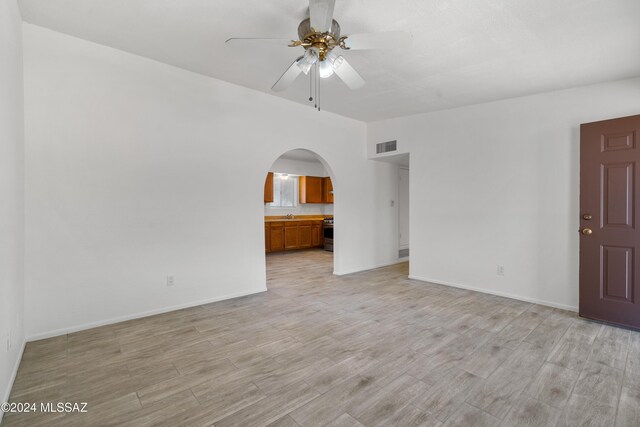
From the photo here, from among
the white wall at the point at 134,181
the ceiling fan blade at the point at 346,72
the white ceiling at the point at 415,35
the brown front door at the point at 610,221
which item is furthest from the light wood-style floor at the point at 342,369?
the white ceiling at the point at 415,35

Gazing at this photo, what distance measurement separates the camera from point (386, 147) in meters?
5.47

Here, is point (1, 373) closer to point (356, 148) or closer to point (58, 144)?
point (58, 144)

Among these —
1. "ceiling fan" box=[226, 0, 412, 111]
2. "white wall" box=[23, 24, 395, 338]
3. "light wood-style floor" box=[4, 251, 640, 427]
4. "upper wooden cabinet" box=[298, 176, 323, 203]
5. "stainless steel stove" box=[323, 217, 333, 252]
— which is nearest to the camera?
"light wood-style floor" box=[4, 251, 640, 427]

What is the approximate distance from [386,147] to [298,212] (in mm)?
4252

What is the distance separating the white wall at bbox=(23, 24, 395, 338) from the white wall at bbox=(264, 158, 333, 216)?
12.6ft

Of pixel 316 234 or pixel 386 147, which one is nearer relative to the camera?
pixel 386 147

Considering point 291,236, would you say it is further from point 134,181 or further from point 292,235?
point 134,181

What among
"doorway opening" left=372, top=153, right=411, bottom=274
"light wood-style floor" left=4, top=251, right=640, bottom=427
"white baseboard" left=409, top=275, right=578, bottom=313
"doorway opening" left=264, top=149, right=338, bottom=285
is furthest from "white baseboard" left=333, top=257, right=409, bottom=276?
"light wood-style floor" left=4, top=251, right=640, bottom=427

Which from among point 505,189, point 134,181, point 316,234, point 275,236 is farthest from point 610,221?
point 316,234

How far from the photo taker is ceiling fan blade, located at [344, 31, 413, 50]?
204 centimetres

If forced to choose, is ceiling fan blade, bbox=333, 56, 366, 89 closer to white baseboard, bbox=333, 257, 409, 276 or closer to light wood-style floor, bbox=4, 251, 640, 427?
light wood-style floor, bbox=4, 251, 640, 427

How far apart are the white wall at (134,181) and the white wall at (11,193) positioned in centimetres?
21

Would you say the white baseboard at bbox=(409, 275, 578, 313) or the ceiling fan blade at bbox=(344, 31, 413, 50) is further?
the white baseboard at bbox=(409, 275, 578, 313)

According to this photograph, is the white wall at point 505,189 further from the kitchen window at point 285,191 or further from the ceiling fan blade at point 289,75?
the kitchen window at point 285,191
